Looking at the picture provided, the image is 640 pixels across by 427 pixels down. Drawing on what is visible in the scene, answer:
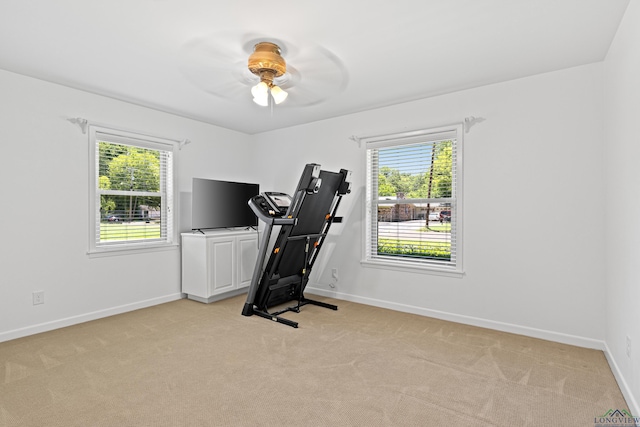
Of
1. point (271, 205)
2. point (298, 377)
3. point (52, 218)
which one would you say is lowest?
point (298, 377)

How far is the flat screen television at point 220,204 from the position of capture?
4.50m

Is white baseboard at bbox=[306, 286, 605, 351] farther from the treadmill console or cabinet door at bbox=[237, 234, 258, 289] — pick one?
the treadmill console

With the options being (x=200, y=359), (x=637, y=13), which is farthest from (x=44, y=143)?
(x=637, y=13)

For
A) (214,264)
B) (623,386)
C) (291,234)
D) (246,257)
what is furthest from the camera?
(246,257)

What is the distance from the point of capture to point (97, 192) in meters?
3.84

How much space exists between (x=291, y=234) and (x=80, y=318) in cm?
241

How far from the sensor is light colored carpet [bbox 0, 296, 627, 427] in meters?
2.02

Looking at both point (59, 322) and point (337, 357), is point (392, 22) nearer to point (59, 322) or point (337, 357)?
point (337, 357)

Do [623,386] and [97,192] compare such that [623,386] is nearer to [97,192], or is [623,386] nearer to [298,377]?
[298,377]

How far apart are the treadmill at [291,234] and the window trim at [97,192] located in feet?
4.64

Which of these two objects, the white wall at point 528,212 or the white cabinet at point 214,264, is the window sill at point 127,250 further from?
the white wall at point 528,212

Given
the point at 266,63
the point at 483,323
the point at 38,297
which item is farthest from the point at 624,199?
the point at 38,297

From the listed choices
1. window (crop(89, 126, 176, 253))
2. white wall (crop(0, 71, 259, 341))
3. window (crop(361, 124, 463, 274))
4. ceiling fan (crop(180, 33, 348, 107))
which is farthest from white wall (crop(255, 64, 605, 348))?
white wall (crop(0, 71, 259, 341))

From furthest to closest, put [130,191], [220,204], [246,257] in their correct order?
[246,257] → [220,204] → [130,191]
